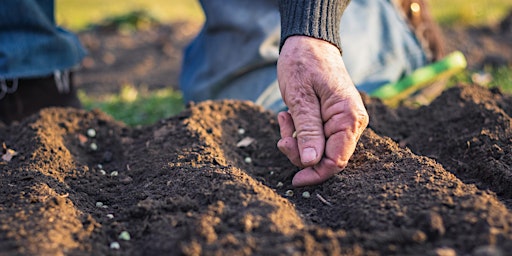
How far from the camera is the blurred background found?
13.3 ft

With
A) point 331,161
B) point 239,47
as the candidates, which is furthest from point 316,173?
point 239,47

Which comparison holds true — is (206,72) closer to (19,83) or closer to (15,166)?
(19,83)

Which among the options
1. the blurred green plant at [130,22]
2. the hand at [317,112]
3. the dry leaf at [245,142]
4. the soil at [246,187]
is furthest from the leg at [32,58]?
the blurred green plant at [130,22]

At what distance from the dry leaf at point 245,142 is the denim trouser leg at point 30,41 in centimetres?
127

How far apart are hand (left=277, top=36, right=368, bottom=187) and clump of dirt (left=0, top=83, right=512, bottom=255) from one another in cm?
8

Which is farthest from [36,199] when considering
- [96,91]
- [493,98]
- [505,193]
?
[96,91]

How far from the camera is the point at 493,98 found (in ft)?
9.21

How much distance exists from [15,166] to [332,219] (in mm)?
1190

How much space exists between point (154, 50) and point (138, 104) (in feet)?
5.86

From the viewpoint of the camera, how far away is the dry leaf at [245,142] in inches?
101

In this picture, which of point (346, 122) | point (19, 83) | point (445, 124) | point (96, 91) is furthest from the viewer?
point (96, 91)

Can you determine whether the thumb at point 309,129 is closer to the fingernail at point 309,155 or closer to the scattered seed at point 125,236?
the fingernail at point 309,155

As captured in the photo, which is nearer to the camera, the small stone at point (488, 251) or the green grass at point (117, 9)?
the small stone at point (488, 251)

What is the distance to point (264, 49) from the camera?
11.0 ft
